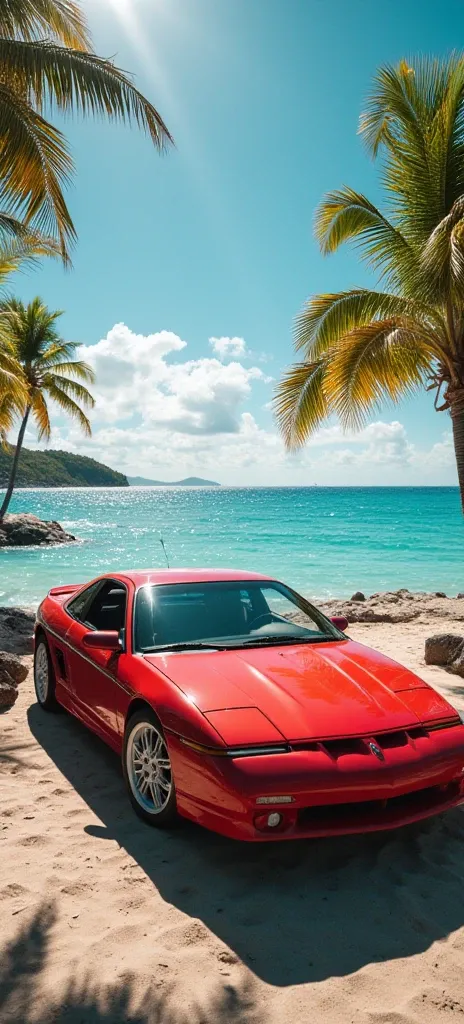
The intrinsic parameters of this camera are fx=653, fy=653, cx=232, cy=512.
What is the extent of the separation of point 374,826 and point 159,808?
1150mm

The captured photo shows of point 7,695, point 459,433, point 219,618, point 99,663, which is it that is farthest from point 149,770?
point 459,433

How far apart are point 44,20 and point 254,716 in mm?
10589

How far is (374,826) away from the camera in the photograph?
291 cm

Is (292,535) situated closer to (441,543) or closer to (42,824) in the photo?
(441,543)

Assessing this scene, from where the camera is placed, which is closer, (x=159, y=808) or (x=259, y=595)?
(x=159, y=808)

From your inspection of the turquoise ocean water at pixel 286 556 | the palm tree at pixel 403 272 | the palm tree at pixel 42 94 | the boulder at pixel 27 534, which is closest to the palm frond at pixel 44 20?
the palm tree at pixel 42 94

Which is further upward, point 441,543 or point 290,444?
point 290,444

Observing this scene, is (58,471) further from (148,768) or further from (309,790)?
(309,790)

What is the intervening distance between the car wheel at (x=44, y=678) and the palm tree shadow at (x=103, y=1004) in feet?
9.91

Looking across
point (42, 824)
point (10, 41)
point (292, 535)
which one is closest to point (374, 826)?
point (42, 824)

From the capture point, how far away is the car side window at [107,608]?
4.82m

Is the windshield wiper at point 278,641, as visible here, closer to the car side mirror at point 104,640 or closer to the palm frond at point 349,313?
the car side mirror at point 104,640

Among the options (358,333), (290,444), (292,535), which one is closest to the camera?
(358,333)

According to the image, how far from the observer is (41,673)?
569 centimetres
